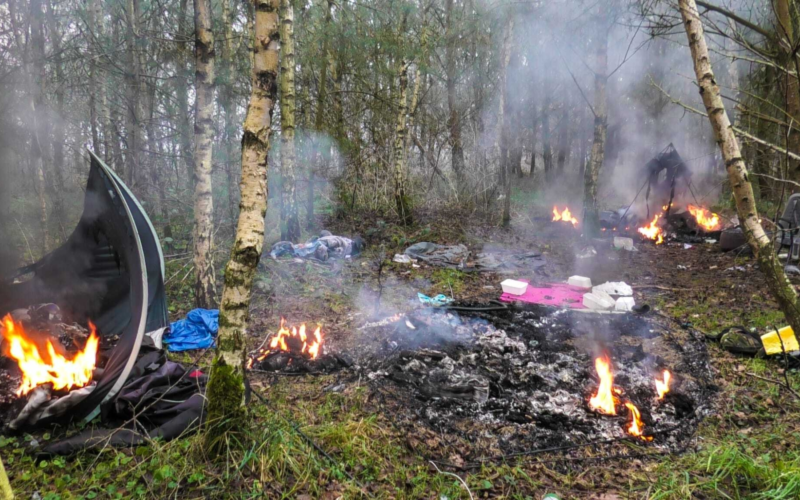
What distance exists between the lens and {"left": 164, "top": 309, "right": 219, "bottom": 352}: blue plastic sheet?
4.70 meters

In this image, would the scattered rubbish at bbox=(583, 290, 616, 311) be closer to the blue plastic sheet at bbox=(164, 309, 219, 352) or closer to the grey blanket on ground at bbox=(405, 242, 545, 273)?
the grey blanket on ground at bbox=(405, 242, 545, 273)

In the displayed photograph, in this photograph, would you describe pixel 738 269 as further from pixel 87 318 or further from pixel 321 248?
pixel 87 318

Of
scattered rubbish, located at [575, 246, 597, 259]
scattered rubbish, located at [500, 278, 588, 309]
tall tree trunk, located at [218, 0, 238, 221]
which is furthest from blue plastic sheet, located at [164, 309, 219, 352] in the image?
scattered rubbish, located at [575, 246, 597, 259]

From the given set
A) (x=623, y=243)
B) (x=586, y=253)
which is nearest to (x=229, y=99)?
(x=586, y=253)

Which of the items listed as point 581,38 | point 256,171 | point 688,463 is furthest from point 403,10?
point 688,463

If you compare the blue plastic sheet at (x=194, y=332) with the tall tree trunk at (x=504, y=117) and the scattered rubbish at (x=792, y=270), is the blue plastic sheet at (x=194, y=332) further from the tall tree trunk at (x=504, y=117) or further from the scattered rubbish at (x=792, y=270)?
the tall tree trunk at (x=504, y=117)

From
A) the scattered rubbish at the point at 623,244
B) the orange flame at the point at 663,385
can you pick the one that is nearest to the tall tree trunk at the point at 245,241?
the orange flame at the point at 663,385

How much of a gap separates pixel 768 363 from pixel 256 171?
5.32 meters

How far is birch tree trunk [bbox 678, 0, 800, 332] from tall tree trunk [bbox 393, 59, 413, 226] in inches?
306

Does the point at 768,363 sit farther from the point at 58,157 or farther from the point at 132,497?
the point at 58,157

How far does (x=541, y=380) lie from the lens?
13.3ft

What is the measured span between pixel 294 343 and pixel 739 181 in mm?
4413

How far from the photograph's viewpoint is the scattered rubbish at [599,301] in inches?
230

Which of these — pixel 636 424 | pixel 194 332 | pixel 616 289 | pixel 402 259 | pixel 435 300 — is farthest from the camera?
pixel 402 259
